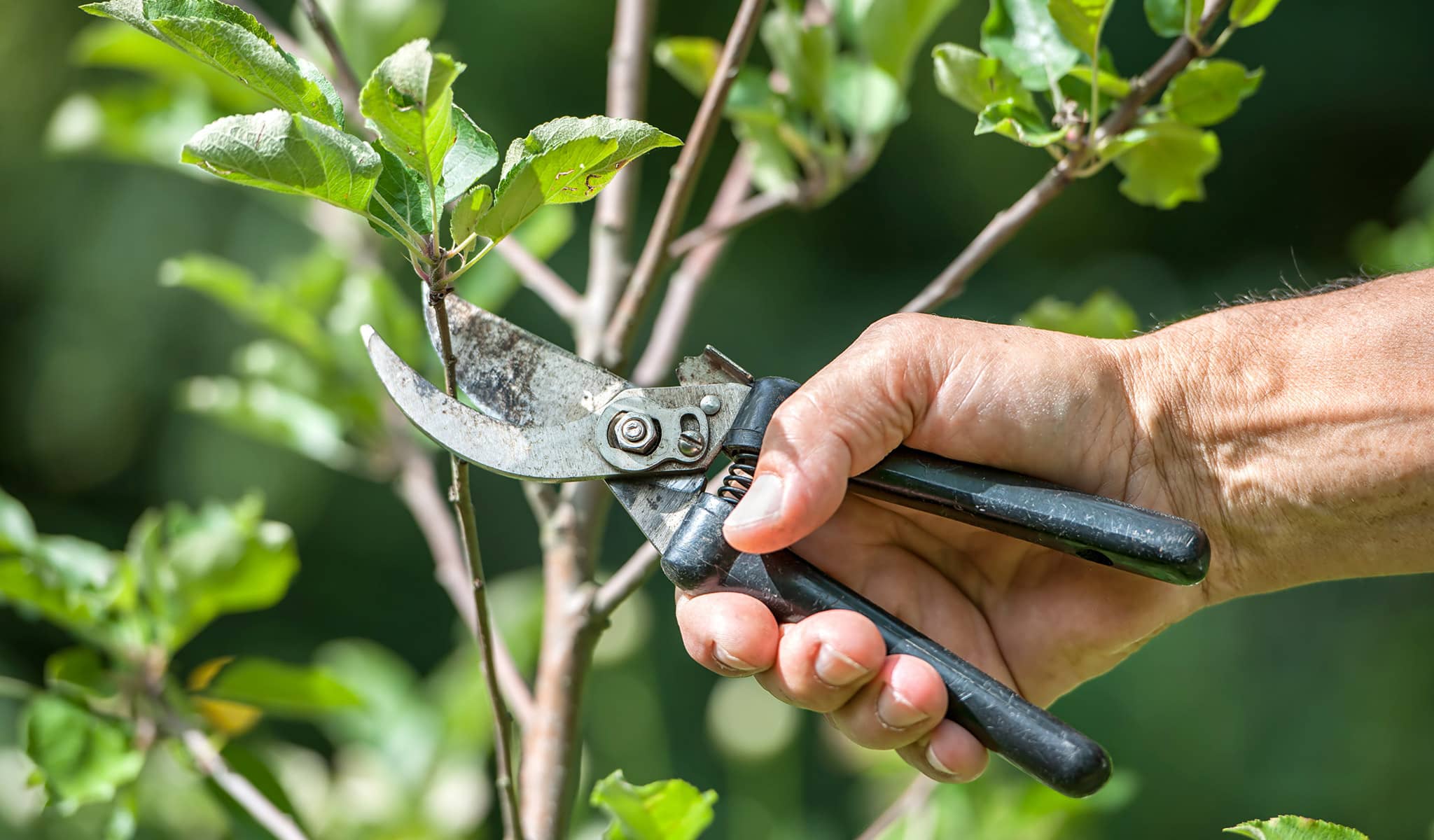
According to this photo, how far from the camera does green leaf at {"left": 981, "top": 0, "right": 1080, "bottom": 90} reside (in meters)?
0.92

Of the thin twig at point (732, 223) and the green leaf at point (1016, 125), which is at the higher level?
the green leaf at point (1016, 125)

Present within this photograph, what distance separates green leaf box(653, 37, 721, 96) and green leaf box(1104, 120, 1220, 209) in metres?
0.43

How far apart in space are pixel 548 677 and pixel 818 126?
64 centimetres

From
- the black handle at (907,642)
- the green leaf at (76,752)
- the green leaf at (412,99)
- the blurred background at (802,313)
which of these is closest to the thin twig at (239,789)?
the green leaf at (76,752)

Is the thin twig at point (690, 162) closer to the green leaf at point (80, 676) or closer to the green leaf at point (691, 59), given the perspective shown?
the green leaf at point (691, 59)

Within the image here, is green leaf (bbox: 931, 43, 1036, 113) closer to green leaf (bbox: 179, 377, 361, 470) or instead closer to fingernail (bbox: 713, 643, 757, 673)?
fingernail (bbox: 713, 643, 757, 673)

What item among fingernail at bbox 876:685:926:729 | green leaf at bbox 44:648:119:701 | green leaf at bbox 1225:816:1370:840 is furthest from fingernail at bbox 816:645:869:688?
green leaf at bbox 44:648:119:701

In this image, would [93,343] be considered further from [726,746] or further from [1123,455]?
[1123,455]

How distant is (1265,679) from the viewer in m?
2.38

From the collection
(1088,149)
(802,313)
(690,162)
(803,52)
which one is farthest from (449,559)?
(802,313)

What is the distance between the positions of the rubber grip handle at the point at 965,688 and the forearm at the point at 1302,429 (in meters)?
0.31

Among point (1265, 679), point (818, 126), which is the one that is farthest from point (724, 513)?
point (1265, 679)

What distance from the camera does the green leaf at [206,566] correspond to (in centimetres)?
105

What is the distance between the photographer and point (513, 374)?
2.71 ft
